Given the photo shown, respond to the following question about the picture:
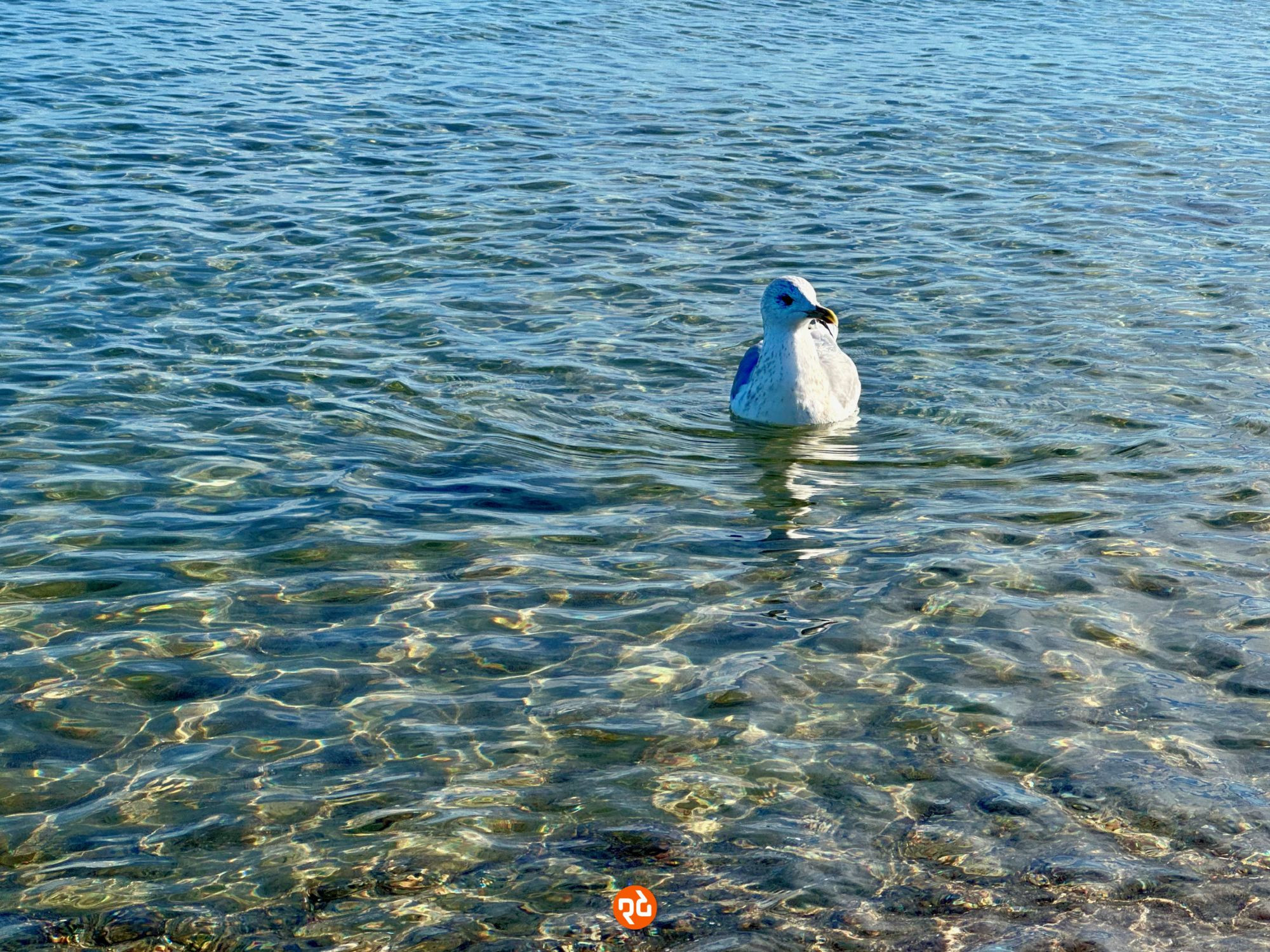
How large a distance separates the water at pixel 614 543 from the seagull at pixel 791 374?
350 millimetres

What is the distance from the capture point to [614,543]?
337 inches

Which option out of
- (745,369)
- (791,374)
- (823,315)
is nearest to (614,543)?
(791,374)

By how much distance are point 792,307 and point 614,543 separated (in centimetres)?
281

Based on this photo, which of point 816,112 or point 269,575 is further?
point 816,112

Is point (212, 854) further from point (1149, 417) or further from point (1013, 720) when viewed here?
point (1149, 417)

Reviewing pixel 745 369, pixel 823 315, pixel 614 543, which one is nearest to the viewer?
pixel 614 543

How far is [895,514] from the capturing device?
9047 millimetres

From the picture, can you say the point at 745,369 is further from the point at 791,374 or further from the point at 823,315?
the point at 823,315

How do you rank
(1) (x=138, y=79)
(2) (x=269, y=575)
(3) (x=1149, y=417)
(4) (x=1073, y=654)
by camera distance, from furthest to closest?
1. (1) (x=138, y=79)
2. (3) (x=1149, y=417)
3. (2) (x=269, y=575)
4. (4) (x=1073, y=654)

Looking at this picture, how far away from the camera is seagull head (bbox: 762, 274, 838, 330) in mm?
10148

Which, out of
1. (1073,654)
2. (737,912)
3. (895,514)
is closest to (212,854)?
(737,912)

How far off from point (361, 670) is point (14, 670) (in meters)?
1.72

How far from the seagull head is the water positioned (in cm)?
96

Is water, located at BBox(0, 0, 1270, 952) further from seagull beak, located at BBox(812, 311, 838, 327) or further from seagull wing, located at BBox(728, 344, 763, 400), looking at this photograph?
seagull beak, located at BBox(812, 311, 838, 327)
